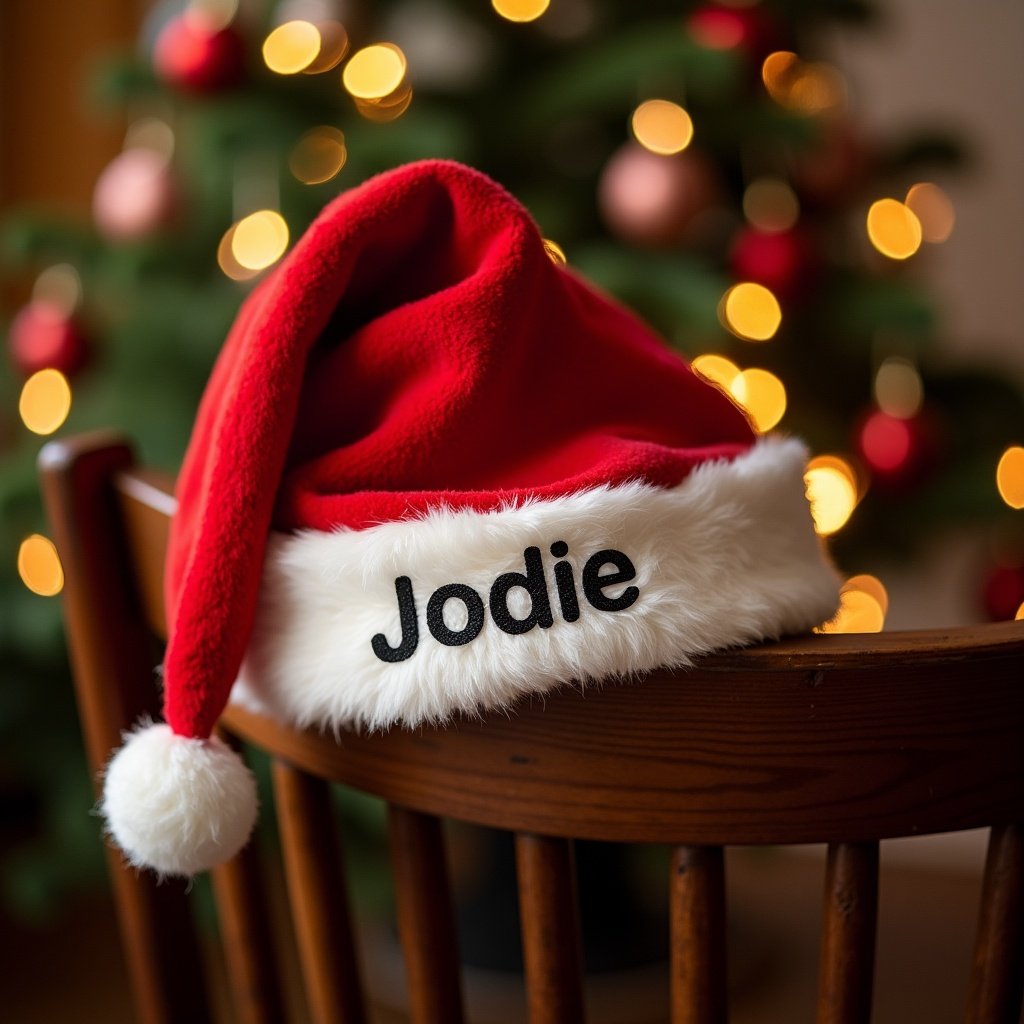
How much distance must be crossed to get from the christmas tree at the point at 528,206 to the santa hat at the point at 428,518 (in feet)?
2.20

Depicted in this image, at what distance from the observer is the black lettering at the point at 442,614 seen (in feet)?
1.21

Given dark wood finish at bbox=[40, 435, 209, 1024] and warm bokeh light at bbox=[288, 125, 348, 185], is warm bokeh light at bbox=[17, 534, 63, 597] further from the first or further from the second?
dark wood finish at bbox=[40, 435, 209, 1024]

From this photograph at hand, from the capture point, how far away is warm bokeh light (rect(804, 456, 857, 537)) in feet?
4.25

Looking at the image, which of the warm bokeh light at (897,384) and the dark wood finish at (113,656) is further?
the warm bokeh light at (897,384)

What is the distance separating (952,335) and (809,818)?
169 cm

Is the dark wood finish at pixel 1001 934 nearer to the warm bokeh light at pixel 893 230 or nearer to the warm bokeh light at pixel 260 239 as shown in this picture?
the warm bokeh light at pixel 260 239

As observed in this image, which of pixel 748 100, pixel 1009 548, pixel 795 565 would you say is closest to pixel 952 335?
pixel 1009 548

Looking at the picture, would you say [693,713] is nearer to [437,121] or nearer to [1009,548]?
[437,121]

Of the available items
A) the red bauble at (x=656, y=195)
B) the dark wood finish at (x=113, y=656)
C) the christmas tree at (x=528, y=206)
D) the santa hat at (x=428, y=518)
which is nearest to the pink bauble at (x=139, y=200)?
the christmas tree at (x=528, y=206)

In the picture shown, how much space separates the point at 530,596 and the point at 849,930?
14 cm

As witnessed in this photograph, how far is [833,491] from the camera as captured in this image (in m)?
A: 1.29

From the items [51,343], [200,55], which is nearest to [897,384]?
[200,55]

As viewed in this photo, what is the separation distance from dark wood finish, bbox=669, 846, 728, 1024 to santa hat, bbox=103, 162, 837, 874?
0.06m

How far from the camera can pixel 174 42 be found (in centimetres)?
113
